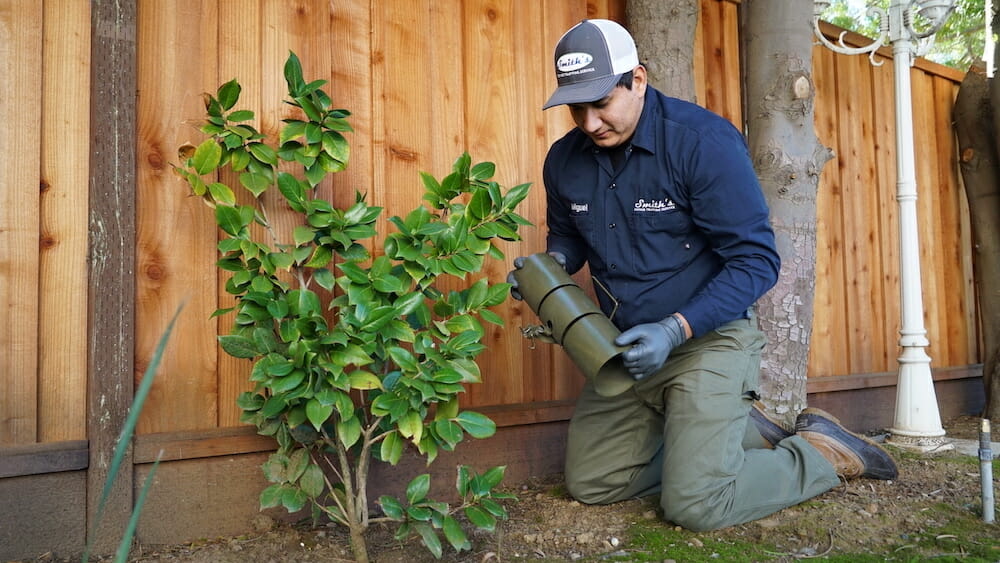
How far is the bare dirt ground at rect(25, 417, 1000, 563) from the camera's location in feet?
6.79

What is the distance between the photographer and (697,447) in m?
2.28

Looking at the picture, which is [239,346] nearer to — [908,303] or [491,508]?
[491,508]

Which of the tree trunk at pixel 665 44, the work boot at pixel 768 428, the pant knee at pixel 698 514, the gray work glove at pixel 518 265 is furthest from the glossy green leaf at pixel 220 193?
the work boot at pixel 768 428

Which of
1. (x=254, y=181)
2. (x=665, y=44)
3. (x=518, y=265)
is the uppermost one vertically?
(x=665, y=44)

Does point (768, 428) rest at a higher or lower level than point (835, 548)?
higher

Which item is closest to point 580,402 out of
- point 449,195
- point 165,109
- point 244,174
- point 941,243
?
point 449,195

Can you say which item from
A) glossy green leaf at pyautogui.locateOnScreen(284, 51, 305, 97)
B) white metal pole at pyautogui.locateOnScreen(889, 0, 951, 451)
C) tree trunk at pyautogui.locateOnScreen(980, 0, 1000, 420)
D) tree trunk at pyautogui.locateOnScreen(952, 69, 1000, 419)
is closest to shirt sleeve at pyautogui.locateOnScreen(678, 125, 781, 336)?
glossy green leaf at pyautogui.locateOnScreen(284, 51, 305, 97)

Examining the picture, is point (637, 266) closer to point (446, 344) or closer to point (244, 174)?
point (446, 344)

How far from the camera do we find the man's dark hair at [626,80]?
2.26 metres

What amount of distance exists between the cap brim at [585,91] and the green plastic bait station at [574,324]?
1.60ft

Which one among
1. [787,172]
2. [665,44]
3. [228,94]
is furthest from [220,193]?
[787,172]

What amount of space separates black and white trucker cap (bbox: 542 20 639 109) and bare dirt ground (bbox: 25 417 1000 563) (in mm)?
1317

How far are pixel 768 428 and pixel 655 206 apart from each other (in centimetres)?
102

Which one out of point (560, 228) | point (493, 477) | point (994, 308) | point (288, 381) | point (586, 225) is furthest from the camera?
point (994, 308)
